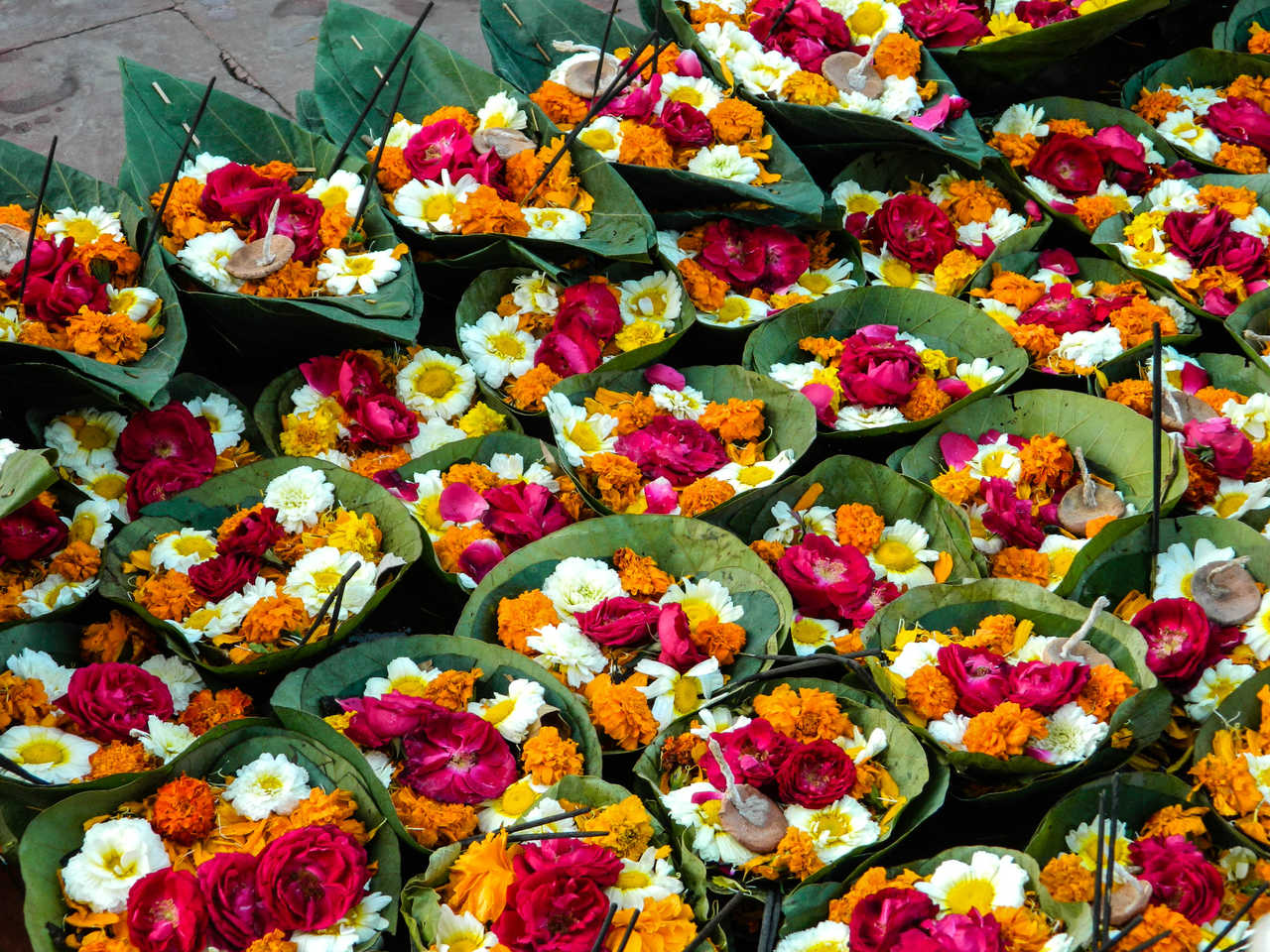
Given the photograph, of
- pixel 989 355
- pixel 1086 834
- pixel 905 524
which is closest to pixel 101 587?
pixel 905 524

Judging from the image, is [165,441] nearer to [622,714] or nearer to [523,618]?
[523,618]

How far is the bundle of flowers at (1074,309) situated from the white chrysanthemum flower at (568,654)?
102 centimetres

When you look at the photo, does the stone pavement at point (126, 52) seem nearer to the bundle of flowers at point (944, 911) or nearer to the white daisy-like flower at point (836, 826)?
the white daisy-like flower at point (836, 826)

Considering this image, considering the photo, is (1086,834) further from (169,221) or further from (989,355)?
(169,221)

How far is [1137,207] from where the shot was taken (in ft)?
8.37

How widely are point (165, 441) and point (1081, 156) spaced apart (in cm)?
184

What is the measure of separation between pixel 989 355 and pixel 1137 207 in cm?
61

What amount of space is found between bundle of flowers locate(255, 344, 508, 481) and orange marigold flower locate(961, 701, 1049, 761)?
2.88 feet

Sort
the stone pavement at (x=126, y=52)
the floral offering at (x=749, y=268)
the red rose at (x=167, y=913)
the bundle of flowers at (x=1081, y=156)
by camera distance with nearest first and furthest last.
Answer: the red rose at (x=167, y=913) < the floral offering at (x=749, y=268) < the bundle of flowers at (x=1081, y=156) < the stone pavement at (x=126, y=52)

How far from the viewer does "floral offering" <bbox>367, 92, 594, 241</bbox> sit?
2.16 metres

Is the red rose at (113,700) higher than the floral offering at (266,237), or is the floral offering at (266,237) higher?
the floral offering at (266,237)

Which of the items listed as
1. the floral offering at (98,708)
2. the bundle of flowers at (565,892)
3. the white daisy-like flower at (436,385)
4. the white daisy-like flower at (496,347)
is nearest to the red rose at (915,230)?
the white daisy-like flower at (496,347)

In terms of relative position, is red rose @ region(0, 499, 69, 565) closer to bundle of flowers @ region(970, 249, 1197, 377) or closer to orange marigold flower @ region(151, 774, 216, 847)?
orange marigold flower @ region(151, 774, 216, 847)

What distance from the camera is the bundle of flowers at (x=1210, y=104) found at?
8.93ft
